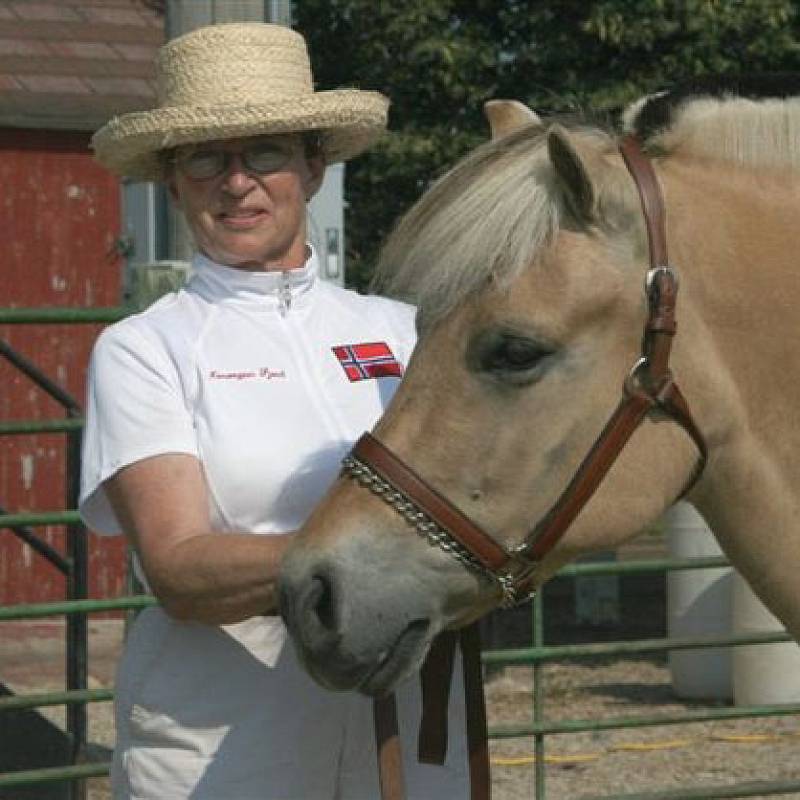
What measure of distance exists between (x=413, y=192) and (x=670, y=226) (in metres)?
8.40

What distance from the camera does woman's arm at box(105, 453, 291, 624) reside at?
2.51 m

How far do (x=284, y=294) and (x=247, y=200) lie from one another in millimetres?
145

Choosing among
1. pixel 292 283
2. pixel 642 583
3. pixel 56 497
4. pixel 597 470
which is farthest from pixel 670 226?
pixel 642 583

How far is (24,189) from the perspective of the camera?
32.6 ft

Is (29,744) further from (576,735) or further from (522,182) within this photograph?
(522,182)

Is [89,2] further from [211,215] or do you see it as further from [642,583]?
[211,215]

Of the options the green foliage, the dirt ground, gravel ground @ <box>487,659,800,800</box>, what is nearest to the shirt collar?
the dirt ground

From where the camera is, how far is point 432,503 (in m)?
2.47

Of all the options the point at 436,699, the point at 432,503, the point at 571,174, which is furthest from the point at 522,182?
the point at 436,699

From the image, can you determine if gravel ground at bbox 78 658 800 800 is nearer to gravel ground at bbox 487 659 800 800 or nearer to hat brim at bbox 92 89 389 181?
gravel ground at bbox 487 659 800 800

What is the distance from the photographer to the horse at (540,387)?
8.07ft

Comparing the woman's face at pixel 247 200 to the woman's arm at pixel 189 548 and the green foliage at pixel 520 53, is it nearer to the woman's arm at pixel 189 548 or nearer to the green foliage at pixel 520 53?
the woman's arm at pixel 189 548

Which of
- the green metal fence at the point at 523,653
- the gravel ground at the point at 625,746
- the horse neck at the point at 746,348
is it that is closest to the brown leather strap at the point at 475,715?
the horse neck at the point at 746,348

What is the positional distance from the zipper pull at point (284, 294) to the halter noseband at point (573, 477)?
0.34m
